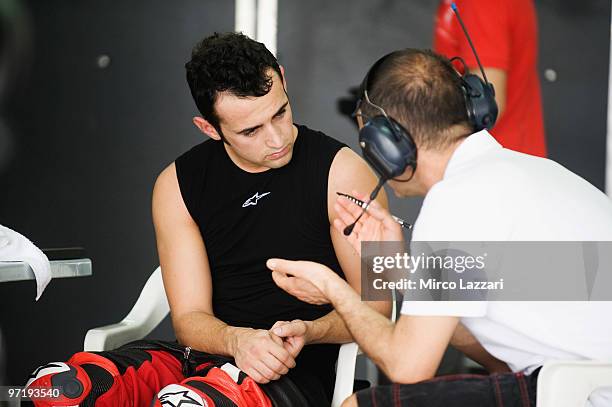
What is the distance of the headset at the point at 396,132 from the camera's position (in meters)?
1.62

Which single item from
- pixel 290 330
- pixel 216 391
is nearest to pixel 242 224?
pixel 290 330

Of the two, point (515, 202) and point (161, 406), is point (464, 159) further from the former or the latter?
point (161, 406)

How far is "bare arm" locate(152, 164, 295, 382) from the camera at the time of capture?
6.76ft

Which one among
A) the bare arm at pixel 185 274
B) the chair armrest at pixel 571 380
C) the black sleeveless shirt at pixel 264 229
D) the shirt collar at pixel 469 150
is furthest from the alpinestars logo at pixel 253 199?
the chair armrest at pixel 571 380

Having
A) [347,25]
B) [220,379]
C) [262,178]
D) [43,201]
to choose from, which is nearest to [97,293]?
[43,201]

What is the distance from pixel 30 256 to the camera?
177 cm

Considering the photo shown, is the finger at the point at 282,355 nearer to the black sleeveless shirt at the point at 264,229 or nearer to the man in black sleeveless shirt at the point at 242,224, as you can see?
the man in black sleeveless shirt at the point at 242,224

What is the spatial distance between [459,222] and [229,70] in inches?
31.8

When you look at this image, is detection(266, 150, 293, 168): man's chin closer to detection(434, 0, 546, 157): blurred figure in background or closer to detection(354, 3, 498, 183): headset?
detection(354, 3, 498, 183): headset

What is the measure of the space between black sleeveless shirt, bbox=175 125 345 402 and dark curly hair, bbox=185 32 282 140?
183mm

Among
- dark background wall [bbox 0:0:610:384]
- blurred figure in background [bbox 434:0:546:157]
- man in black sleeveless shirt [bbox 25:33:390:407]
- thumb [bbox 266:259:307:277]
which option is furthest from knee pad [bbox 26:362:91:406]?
dark background wall [bbox 0:0:610:384]

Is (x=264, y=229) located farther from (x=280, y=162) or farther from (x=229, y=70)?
(x=229, y=70)

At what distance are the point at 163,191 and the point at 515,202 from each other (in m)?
1.03

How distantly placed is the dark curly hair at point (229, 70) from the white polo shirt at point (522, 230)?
2.11 feet
